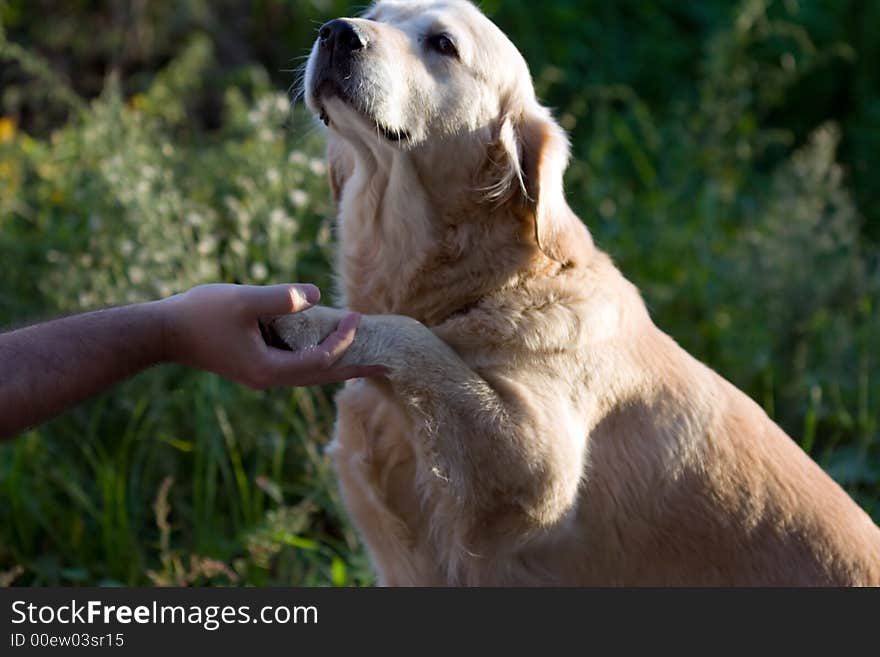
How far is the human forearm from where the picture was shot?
2.36 metres

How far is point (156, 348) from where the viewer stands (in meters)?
2.54

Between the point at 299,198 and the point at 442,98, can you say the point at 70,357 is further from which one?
the point at 299,198

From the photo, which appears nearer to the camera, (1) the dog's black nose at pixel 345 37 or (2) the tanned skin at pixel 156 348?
(2) the tanned skin at pixel 156 348

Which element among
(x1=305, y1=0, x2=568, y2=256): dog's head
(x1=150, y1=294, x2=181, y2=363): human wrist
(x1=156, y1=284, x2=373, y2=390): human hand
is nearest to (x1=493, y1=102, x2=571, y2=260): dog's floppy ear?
(x1=305, y1=0, x2=568, y2=256): dog's head

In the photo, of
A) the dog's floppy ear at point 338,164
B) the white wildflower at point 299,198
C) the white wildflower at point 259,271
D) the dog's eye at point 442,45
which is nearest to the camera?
the dog's eye at point 442,45

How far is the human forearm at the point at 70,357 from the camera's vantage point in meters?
2.36

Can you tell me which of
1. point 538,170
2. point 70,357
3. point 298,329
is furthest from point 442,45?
point 70,357

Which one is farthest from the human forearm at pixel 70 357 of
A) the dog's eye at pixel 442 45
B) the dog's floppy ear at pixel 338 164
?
the dog's eye at pixel 442 45

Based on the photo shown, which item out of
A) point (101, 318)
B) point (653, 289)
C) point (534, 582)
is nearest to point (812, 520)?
point (534, 582)

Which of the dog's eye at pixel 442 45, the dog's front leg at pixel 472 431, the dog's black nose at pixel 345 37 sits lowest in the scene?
the dog's front leg at pixel 472 431

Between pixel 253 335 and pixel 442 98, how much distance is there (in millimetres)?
825

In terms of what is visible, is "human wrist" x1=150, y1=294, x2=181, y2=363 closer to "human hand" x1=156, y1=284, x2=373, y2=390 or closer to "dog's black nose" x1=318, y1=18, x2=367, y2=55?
"human hand" x1=156, y1=284, x2=373, y2=390

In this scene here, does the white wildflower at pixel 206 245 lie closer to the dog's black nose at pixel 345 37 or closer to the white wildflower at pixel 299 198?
the white wildflower at pixel 299 198

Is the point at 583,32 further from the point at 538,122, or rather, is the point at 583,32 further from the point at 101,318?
the point at 101,318
